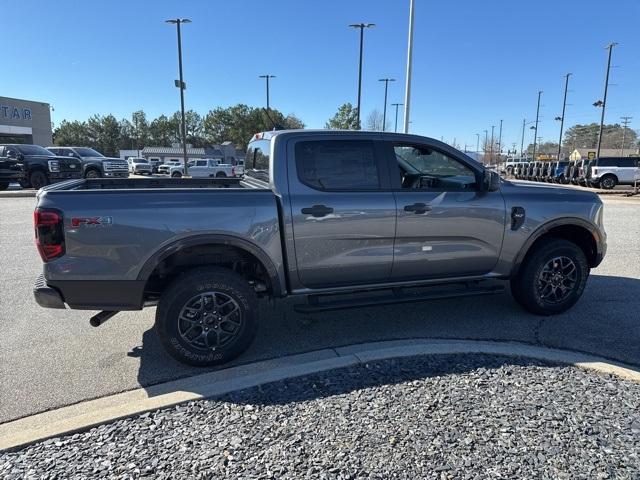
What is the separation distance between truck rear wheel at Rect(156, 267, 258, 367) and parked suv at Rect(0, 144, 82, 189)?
59.8ft

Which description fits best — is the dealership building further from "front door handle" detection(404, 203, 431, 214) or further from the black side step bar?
"front door handle" detection(404, 203, 431, 214)

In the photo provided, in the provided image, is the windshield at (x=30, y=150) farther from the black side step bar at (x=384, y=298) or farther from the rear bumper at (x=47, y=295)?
the black side step bar at (x=384, y=298)

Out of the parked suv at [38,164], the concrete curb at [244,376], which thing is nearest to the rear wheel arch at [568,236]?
the concrete curb at [244,376]

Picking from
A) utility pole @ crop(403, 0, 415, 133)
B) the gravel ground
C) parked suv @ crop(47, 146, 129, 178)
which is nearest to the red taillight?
the gravel ground

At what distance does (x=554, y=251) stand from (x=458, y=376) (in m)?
2.03

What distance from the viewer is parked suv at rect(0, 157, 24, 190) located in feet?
57.6

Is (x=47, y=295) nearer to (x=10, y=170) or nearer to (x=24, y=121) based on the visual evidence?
(x=10, y=170)

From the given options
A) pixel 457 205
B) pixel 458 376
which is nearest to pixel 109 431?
pixel 458 376

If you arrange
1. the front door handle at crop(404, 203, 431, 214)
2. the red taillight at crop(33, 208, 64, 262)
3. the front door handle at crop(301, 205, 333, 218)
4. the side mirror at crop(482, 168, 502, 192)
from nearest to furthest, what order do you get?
the red taillight at crop(33, 208, 64, 262)
the front door handle at crop(301, 205, 333, 218)
the front door handle at crop(404, 203, 431, 214)
the side mirror at crop(482, 168, 502, 192)

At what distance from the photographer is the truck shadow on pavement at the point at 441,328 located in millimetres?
3779

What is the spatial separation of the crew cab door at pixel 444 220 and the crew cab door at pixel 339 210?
0.47ft

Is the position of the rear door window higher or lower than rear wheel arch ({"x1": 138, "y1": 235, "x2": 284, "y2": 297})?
higher

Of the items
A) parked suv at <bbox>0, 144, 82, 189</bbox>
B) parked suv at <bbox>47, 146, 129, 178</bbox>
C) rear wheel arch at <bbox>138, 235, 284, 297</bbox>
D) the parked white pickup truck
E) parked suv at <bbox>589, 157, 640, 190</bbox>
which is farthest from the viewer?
the parked white pickup truck

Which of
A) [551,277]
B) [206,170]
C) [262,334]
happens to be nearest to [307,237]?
[262,334]
